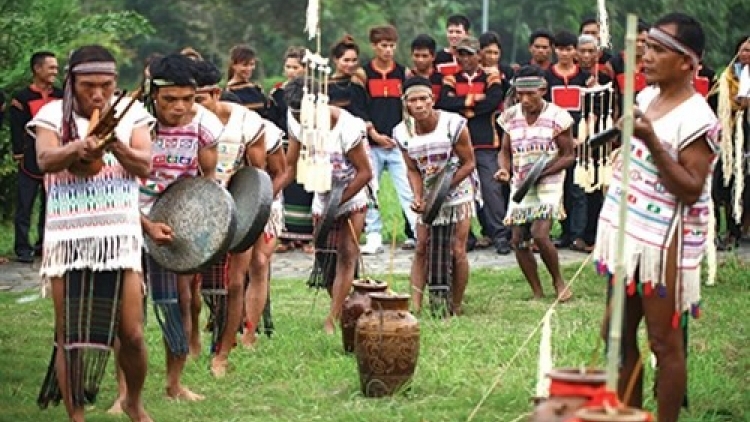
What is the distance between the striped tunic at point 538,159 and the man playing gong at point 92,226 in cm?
570

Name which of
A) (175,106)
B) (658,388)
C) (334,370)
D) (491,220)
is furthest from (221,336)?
(491,220)

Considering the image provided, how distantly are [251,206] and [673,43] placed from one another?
3.16m

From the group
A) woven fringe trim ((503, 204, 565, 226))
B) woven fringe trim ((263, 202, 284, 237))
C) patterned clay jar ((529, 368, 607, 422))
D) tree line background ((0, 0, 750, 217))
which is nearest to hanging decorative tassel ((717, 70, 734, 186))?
woven fringe trim ((503, 204, 565, 226))

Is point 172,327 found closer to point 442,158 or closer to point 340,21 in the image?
point 442,158

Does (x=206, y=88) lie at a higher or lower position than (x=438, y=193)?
higher

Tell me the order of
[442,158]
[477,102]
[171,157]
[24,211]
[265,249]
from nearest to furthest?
[171,157], [265,249], [442,158], [24,211], [477,102]

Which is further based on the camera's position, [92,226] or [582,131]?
[582,131]

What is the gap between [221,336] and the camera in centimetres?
1053

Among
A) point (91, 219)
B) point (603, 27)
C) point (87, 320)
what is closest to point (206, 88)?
point (91, 219)

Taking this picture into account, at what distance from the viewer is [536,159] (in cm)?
1344

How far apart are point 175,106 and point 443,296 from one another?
4088 mm

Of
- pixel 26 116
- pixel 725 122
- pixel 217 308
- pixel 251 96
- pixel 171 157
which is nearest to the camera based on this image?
pixel 171 157

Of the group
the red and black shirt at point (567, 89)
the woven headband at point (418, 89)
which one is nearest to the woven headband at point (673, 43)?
the woven headband at point (418, 89)

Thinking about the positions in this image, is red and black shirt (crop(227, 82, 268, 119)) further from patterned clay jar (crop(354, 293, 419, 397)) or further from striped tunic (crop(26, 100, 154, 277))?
striped tunic (crop(26, 100, 154, 277))
